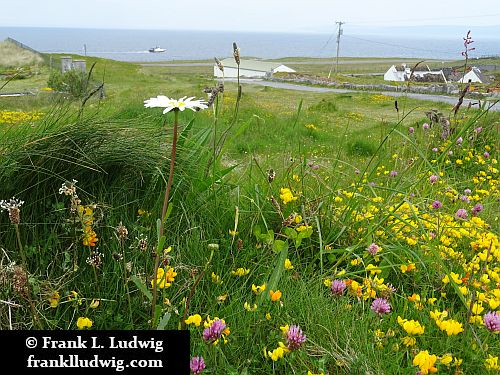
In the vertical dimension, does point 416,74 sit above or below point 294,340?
above

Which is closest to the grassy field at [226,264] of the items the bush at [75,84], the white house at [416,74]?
the bush at [75,84]

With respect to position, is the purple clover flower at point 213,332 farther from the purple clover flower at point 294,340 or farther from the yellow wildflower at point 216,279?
the yellow wildflower at point 216,279

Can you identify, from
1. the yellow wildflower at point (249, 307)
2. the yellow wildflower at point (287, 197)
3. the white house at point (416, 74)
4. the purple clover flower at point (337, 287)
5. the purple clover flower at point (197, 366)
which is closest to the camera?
the purple clover flower at point (197, 366)

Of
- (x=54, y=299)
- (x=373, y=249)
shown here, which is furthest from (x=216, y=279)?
(x=373, y=249)

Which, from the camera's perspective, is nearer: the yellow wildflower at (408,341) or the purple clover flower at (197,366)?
the purple clover flower at (197,366)

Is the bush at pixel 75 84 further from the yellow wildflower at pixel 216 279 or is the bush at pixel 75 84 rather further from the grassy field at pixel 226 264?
the yellow wildflower at pixel 216 279

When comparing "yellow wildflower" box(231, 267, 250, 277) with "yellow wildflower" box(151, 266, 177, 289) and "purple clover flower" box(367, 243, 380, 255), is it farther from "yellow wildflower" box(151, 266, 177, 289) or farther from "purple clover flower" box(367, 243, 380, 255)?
"purple clover flower" box(367, 243, 380, 255)

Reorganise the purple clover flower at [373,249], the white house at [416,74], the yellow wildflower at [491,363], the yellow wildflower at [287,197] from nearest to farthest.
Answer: the yellow wildflower at [491,363] → the purple clover flower at [373,249] → the yellow wildflower at [287,197] → the white house at [416,74]

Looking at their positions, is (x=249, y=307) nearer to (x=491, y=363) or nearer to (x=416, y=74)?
(x=491, y=363)

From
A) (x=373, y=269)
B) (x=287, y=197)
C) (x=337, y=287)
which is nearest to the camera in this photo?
(x=337, y=287)

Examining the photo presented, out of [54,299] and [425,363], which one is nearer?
[425,363]

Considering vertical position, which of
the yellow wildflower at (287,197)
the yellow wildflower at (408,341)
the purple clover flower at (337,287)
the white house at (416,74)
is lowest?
the yellow wildflower at (408,341)

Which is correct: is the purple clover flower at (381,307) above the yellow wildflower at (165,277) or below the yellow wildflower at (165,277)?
below

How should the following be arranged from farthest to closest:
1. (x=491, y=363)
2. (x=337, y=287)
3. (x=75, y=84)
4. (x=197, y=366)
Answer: (x=75, y=84), (x=337, y=287), (x=491, y=363), (x=197, y=366)
